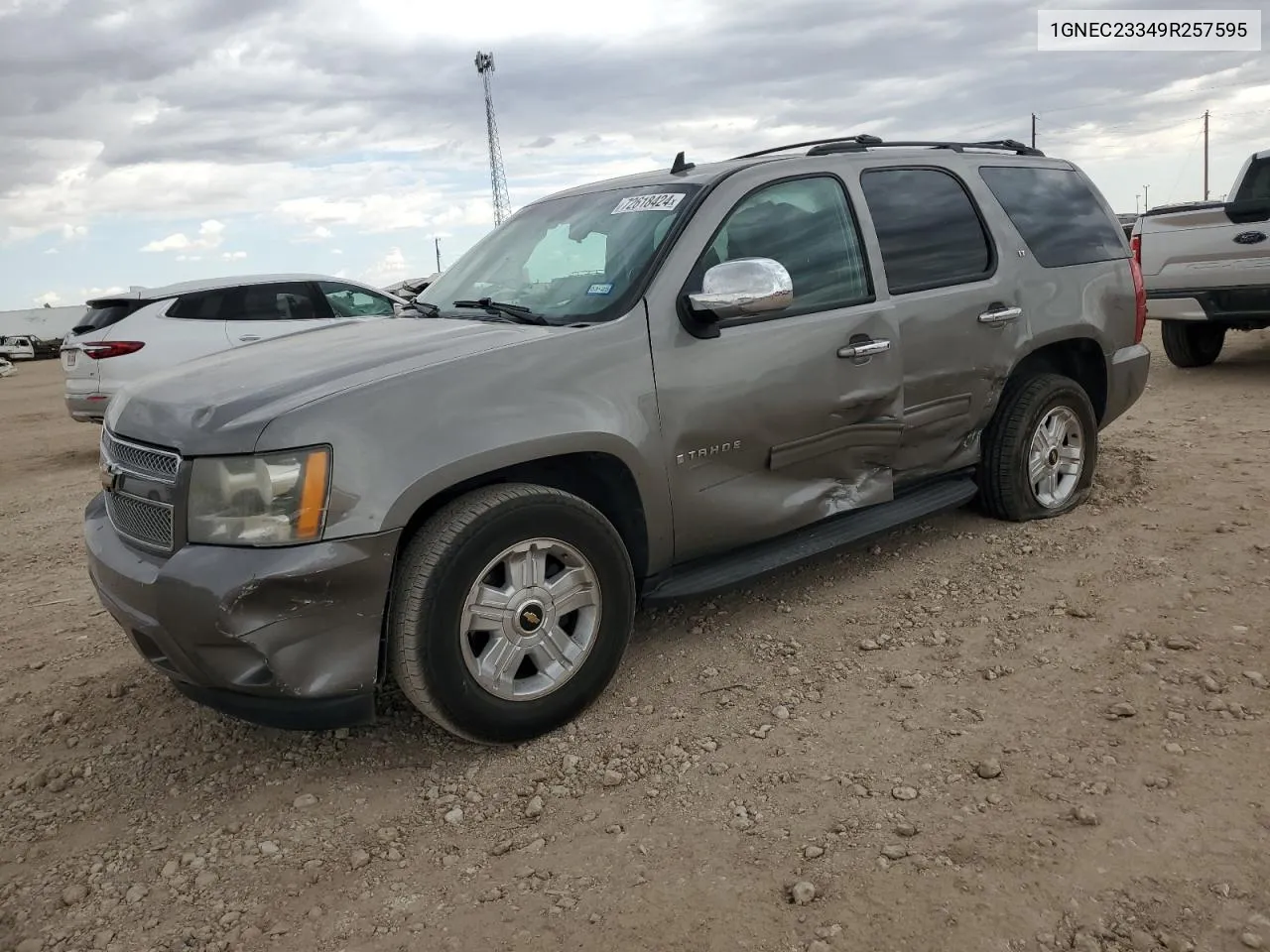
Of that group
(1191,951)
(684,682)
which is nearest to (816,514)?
(684,682)

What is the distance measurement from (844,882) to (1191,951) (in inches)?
29.1

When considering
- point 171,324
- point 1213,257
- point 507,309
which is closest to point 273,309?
point 171,324

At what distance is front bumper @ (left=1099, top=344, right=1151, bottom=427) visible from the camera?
5.15 metres

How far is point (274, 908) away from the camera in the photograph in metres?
2.52

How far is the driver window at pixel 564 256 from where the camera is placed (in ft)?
12.2

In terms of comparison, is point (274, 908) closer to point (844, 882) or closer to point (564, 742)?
point (564, 742)

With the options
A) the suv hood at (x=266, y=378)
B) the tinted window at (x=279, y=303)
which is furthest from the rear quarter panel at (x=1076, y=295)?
the tinted window at (x=279, y=303)

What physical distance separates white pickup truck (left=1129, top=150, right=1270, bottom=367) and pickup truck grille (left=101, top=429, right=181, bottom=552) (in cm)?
860

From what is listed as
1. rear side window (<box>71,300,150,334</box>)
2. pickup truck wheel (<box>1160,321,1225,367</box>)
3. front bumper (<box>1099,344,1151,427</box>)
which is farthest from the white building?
front bumper (<box>1099,344,1151,427</box>)

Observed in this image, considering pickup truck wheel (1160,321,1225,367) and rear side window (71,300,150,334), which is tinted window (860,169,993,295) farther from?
rear side window (71,300,150,334)

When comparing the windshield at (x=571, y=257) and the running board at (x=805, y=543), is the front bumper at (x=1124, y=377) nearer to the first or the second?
the running board at (x=805, y=543)

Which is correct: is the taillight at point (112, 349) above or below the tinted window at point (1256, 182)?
below

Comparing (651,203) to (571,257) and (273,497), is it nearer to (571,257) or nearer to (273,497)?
(571,257)

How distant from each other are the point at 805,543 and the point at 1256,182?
7603 mm
